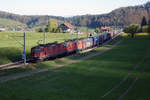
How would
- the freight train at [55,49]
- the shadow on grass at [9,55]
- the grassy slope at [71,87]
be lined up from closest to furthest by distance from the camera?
the grassy slope at [71,87]
the freight train at [55,49]
the shadow on grass at [9,55]

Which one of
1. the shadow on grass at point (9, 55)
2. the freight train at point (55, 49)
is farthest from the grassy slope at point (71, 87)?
the shadow on grass at point (9, 55)

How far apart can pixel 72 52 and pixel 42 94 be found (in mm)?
34533

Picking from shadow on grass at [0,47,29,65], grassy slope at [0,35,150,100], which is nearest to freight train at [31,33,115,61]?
shadow on grass at [0,47,29,65]

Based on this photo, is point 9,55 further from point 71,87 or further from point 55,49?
point 71,87

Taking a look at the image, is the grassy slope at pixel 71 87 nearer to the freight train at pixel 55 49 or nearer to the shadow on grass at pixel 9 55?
the freight train at pixel 55 49

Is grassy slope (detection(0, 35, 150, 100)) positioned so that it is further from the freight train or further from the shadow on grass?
the shadow on grass

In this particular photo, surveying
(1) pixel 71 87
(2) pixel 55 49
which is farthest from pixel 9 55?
(1) pixel 71 87

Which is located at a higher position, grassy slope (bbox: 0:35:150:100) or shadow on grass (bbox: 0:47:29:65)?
shadow on grass (bbox: 0:47:29:65)

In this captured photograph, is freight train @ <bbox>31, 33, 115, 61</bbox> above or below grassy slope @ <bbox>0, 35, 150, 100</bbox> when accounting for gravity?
above

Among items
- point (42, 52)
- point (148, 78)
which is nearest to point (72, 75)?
point (148, 78)

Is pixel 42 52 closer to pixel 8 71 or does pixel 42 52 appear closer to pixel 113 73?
pixel 8 71

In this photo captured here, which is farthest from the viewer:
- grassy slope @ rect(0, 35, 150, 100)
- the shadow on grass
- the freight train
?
the shadow on grass

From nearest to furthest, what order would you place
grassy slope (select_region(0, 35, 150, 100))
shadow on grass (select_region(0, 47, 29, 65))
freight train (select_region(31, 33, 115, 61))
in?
grassy slope (select_region(0, 35, 150, 100))
freight train (select_region(31, 33, 115, 61))
shadow on grass (select_region(0, 47, 29, 65))

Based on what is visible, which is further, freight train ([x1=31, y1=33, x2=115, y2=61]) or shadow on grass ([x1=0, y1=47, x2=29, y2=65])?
shadow on grass ([x1=0, y1=47, x2=29, y2=65])
